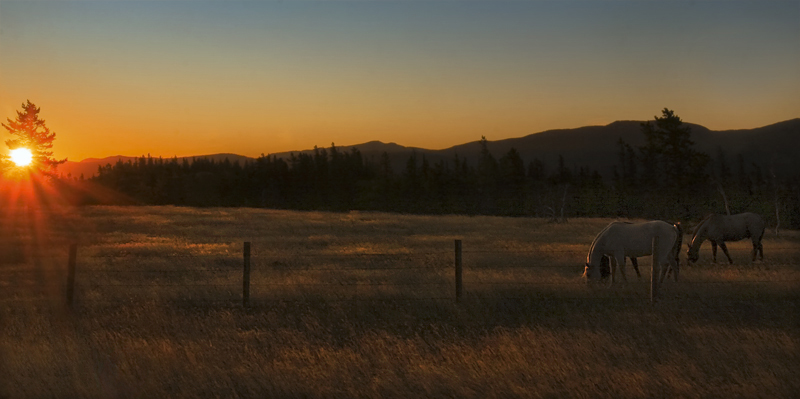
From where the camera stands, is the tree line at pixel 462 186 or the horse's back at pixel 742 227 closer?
the horse's back at pixel 742 227

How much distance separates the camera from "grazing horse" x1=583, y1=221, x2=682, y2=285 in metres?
14.5

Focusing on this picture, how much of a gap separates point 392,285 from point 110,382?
25.5ft

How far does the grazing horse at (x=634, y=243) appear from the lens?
1448cm

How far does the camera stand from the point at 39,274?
1694cm

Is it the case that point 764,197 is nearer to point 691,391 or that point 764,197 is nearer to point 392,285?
point 392,285

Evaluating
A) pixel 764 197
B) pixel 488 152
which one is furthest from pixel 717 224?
pixel 488 152

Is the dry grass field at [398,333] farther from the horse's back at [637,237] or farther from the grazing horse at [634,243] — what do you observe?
the horse's back at [637,237]

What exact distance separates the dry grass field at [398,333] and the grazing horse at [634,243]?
0.70 metres

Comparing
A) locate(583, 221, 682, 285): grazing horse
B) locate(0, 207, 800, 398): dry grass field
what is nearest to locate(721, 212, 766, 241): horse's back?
locate(0, 207, 800, 398): dry grass field

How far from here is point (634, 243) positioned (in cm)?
1484

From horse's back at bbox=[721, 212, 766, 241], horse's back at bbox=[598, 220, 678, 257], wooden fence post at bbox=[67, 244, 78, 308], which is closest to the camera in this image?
wooden fence post at bbox=[67, 244, 78, 308]

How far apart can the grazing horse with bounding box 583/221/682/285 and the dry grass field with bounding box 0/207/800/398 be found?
2.30 ft

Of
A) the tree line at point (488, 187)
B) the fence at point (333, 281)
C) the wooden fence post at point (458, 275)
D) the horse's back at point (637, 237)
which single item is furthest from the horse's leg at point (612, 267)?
the tree line at point (488, 187)

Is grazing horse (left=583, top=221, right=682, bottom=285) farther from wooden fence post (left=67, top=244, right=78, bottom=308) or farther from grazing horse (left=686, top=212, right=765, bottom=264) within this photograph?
wooden fence post (left=67, top=244, right=78, bottom=308)
